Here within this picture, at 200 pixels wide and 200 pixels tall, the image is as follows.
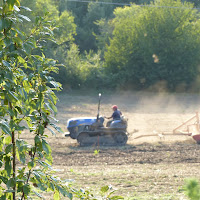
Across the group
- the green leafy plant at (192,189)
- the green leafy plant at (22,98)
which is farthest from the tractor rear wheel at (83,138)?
the green leafy plant at (192,189)

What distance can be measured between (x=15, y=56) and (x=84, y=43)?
46.9 metres

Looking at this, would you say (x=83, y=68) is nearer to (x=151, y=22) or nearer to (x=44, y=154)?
(x=151, y=22)

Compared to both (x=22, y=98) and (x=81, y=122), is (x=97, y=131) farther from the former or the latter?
(x=22, y=98)

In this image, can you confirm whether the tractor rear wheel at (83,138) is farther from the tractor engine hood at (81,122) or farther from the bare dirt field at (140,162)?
the tractor engine hood at (81,122)

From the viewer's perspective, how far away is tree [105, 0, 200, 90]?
3331 centimetres

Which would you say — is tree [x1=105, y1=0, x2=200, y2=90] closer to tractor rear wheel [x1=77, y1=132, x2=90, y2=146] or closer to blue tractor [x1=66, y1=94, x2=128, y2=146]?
blue tractor [x1=66, y1=94, x2=128, y2=146]

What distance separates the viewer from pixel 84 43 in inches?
1932

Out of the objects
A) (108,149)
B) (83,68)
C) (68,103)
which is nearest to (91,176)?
(108,149)

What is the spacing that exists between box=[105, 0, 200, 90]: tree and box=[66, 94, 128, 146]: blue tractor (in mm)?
19286

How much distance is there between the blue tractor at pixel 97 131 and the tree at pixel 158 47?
19.3m

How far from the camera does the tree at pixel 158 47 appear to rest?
109 feet

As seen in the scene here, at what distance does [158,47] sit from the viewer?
3378 centimetres

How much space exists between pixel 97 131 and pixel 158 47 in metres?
20.3

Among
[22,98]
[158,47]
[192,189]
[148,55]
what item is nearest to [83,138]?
[22,98]
